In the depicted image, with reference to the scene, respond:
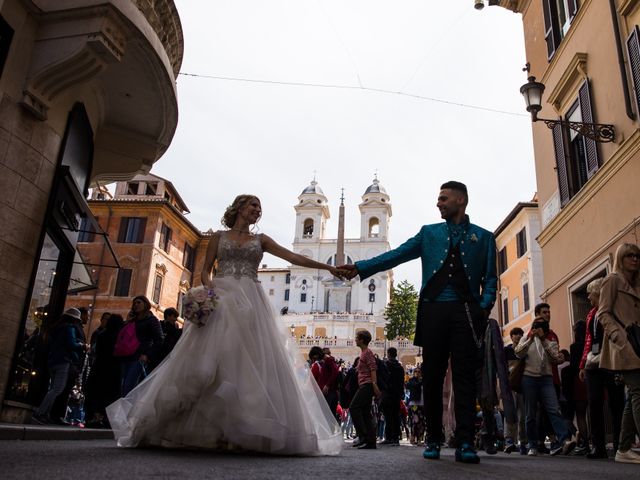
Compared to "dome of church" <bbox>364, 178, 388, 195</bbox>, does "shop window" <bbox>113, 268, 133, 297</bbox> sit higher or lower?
lower

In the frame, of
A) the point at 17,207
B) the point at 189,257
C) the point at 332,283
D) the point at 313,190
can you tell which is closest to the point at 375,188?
the point at 313,190

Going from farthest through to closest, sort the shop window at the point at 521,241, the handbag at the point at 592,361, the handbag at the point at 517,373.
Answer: the shop window at the point at 521,241
the handbag at the point at 517,373
the handbag at the point at 592,361

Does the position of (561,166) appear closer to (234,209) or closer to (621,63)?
(621,63)

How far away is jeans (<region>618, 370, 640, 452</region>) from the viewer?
5691mm

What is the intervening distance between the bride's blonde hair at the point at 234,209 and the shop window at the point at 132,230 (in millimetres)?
32115

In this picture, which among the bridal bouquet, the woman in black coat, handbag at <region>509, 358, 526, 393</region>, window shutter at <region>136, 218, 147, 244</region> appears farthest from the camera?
window shutter at <region>136, 218, 147, 244</region>

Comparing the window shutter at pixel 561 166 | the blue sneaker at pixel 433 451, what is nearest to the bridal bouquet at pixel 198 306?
the blue sneaker at pixel 433 451

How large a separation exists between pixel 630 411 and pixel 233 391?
402 centimetres

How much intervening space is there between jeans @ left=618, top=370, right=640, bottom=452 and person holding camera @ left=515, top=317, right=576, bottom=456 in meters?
1.71

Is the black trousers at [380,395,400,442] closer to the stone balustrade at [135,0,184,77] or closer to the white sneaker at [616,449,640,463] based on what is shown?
the white sneaker at [616,449,640,463]

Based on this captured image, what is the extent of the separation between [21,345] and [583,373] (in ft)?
22.6

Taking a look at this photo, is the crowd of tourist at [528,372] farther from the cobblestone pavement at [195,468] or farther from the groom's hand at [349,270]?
the cobblestone pavement at [195,468]

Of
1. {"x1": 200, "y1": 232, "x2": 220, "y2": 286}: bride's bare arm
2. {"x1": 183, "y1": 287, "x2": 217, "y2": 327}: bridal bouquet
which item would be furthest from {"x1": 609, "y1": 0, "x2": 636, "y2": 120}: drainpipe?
{"x1": 183, "y1": 287, "x2": 217, "y2": 327}: bridal bouquet

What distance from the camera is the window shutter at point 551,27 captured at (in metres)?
13.8
